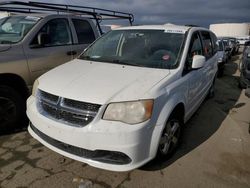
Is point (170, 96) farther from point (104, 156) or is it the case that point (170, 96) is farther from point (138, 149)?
point (104, 156)

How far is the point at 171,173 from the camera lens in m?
2.98

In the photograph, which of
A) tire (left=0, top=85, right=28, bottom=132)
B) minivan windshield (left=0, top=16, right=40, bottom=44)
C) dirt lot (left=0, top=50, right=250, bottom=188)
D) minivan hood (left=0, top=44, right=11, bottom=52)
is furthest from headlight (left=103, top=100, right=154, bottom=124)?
minivan windshield (left=0, top=16, right=40, bottom=44)

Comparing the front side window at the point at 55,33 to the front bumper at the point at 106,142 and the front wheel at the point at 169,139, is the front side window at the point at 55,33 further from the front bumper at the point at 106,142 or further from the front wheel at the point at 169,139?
the front wheel at the point at 169,139

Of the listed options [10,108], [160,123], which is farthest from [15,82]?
[160,123]

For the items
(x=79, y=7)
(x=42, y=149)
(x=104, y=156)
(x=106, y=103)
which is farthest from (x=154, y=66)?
(x=79, y=7)

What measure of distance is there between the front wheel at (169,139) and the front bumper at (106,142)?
361 mm

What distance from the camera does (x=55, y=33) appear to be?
15.3ft

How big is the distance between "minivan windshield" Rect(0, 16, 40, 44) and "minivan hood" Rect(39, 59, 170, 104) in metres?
1.40

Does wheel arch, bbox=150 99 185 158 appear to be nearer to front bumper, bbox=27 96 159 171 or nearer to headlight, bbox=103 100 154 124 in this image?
front bumper, bbox=27 96 159 171

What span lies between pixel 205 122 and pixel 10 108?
11.8 ft

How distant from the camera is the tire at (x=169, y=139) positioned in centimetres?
296

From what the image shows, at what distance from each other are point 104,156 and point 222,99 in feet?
16.0

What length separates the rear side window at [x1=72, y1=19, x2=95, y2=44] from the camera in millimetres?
5047

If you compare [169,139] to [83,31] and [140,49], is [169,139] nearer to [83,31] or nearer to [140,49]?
[140,49]
